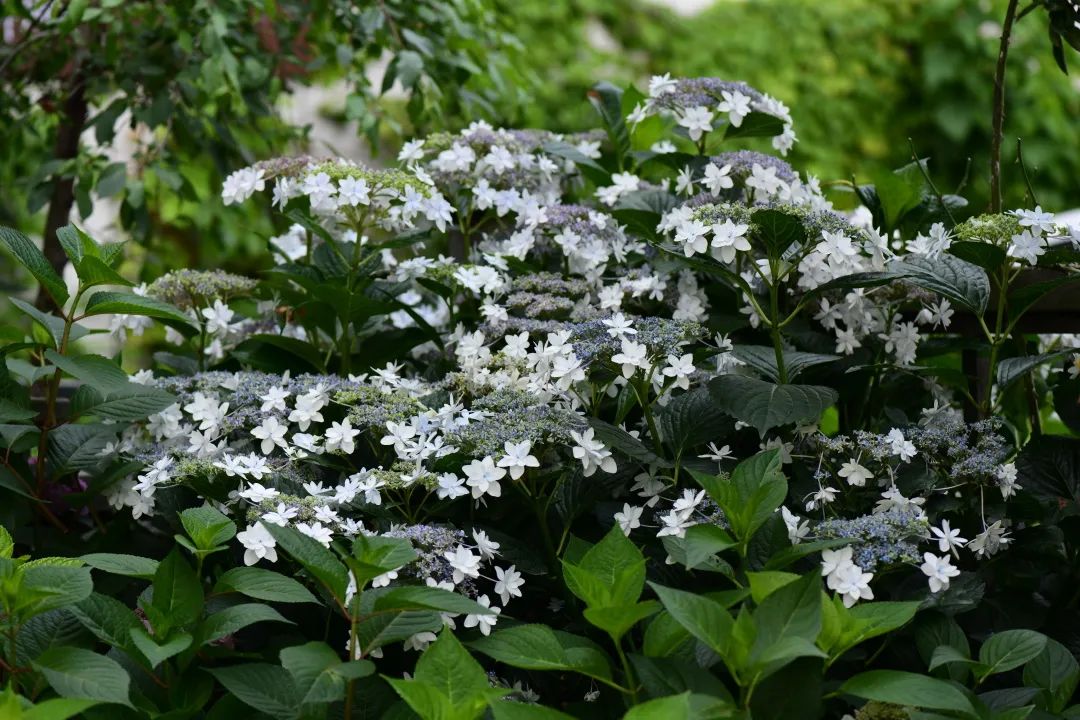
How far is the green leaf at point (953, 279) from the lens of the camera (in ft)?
4.89

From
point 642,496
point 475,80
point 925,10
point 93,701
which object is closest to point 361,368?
point 642,496

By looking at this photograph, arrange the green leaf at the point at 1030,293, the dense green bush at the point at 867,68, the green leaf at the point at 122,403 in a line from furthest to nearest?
1. the dense green bush at the point at 867,68
2. the green leaf at the point at 122,403
3. the green leaf at the point at 1030,293

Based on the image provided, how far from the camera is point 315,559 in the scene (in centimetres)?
119

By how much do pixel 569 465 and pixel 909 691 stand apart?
1.64 feet

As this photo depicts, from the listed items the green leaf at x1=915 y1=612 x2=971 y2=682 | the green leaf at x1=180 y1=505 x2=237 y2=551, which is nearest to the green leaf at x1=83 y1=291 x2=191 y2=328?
the green leaf at x1=180 y1=505 x2=237 y2=551

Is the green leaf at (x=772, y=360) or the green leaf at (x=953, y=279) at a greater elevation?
the green leaf at (x=953, y=279)

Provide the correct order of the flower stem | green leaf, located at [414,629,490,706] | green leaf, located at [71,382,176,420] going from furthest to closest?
the flower stem, green leaf, located at [71,382,176,420], green leaf, located at [414,629,490,706]

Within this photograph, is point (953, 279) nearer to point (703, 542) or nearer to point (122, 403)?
point (703, 542)

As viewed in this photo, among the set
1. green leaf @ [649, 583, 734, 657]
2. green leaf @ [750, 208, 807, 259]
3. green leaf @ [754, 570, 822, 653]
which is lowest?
green leaf @ [649, 583, 734, 657]

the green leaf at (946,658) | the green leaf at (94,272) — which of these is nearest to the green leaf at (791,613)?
the green leaf at (946,658)

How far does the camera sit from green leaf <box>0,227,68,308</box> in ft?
4.94

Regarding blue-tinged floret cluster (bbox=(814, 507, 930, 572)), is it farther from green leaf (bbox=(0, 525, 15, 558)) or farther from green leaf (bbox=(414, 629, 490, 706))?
green leaf (bbox=(0, 525, 15, 558))

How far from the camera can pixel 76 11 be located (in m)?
2.35

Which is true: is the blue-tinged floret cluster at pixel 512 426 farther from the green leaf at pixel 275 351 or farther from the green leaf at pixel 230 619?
the green leaf at pixel 275 351
